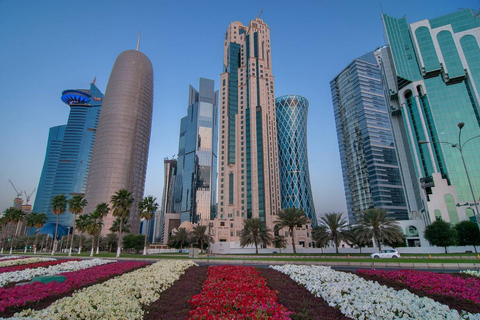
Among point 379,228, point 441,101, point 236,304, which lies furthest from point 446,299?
point 441,101

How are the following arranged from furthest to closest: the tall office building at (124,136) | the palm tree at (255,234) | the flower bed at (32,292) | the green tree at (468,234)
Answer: the tall office building at (124,136) < the palm tree at (255,234) < the green tree at (468,234) < the flower bed at (32,292)

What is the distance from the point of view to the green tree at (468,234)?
194 feet

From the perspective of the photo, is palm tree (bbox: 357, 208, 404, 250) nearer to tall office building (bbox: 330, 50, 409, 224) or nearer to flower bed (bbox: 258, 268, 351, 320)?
flower bed (bbox: 258, 268, 351, 320)

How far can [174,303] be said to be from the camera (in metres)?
10.8

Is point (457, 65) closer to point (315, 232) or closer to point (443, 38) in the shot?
point (443, 38)

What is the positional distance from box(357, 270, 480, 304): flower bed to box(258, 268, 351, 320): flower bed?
220 inches

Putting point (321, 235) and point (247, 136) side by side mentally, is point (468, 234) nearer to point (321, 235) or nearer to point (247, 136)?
point (321, 235)

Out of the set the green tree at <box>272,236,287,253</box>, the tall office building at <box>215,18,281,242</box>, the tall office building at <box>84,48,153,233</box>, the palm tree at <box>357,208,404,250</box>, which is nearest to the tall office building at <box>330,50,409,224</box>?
the tall office building at <box>215,18,281,242</box>

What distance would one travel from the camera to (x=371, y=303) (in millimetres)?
9266

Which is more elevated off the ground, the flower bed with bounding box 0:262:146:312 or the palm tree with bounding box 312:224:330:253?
the palm tree with bounding box 312:224:330:253

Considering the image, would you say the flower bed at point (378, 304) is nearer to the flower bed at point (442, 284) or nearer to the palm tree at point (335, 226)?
the flower bed at point (442, 284)

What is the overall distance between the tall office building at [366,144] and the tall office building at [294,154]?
3371 centimetres

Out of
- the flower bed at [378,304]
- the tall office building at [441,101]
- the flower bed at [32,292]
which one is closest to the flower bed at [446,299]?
the flower bed at [378,304]

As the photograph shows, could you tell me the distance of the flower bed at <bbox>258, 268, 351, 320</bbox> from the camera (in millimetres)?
8781
